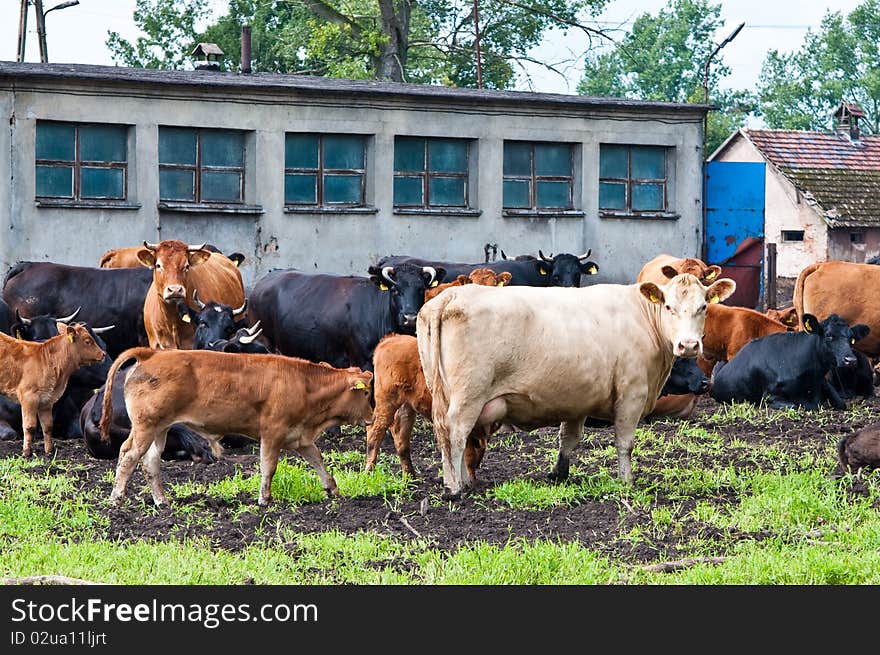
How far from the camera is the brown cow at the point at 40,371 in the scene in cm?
1177

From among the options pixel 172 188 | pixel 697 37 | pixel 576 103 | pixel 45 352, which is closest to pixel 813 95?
pixel 697 37

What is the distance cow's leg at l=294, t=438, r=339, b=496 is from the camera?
31.7ft

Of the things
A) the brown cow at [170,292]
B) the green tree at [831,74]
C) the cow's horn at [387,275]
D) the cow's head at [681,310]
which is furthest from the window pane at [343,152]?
the green tree at [831,74]

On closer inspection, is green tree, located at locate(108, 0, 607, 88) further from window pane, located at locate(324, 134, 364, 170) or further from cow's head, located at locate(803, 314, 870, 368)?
cow's head, located at locate(803, 314, 870, 368)

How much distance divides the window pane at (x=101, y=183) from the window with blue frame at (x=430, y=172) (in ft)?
16.8

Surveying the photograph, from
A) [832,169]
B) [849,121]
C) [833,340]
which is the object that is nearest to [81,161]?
[833,340]

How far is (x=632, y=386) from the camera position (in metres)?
10.2

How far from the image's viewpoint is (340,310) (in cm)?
1521

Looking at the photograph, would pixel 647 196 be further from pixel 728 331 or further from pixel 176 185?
pixel 728 331

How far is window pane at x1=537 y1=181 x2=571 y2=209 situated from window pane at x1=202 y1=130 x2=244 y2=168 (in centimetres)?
589

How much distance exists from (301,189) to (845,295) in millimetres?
11008

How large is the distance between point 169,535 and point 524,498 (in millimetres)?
2386

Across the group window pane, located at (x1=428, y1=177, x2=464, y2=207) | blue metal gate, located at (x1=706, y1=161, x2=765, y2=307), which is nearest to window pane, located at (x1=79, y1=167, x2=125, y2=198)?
window pane, located at (x1=428, y1=177, x2=464, y2=207)

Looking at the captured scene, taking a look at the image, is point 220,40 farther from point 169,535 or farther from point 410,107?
point 169,535
